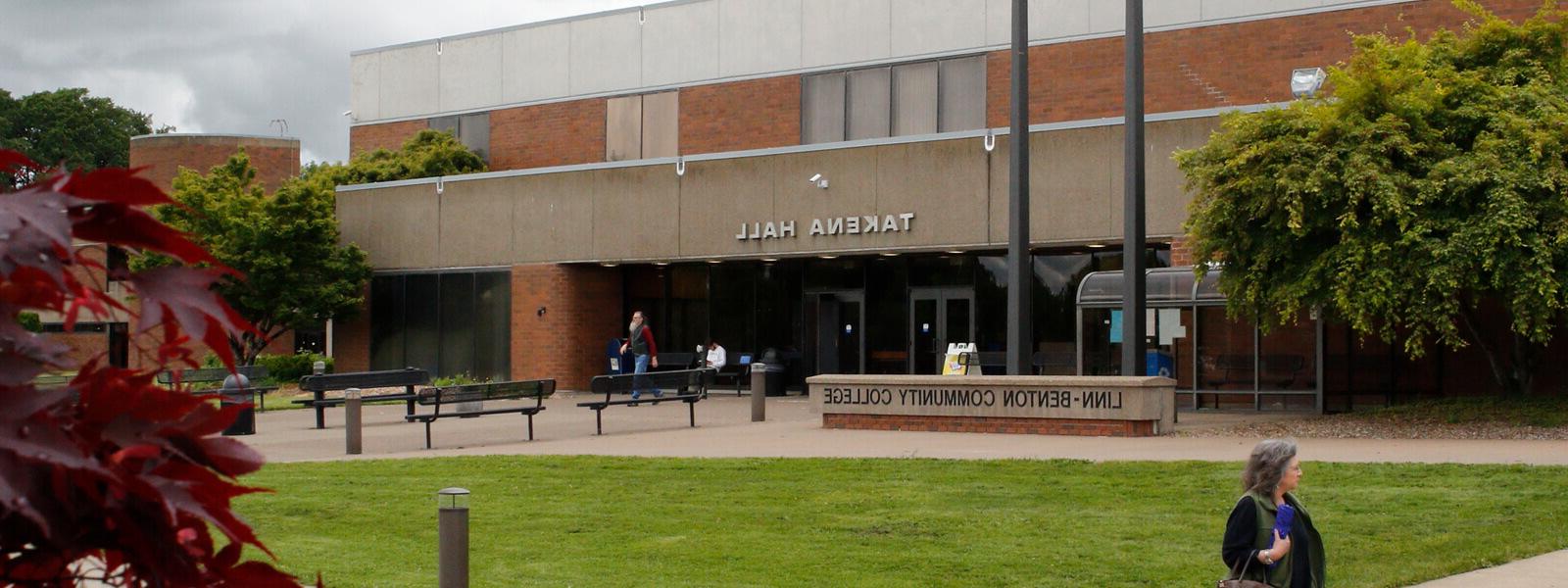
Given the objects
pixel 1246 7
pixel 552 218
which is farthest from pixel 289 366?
pixel 1246 7

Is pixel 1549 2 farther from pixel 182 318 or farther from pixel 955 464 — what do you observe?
pixel 182 318

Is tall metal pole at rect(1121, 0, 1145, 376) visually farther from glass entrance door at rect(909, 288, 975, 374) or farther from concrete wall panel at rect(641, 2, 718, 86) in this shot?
concrete wall panel at rect(641, 2, 718, 86)

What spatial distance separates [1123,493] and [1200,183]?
8.56m

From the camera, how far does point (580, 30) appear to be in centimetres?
4041

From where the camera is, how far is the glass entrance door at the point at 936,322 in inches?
1256

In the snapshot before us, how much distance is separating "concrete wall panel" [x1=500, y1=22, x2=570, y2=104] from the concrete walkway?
14953 mm

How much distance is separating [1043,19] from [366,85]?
67.6 feet

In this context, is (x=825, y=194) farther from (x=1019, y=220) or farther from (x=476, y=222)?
(x=476, y=222)

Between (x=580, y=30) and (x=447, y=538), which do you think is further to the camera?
(x=580, y=30)

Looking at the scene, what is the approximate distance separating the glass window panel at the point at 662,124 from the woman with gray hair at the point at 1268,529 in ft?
106

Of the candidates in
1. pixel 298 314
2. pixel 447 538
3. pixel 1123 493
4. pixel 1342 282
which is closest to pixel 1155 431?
pixel 1342 282

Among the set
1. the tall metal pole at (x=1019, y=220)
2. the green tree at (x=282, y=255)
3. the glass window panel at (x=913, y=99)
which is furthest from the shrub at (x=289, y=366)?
the tall metal pole at (x=1019, y=220)

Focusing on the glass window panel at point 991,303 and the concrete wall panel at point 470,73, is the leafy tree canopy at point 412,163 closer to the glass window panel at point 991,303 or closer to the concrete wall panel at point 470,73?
the concrete wall panel at point 470,73

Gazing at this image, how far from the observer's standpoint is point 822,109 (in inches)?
1430
